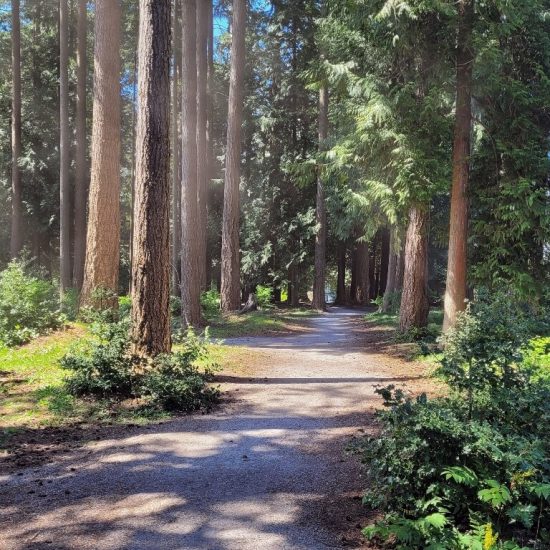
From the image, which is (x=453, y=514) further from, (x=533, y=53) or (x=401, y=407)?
(x=533, y=53)

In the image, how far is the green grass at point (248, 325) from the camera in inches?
586

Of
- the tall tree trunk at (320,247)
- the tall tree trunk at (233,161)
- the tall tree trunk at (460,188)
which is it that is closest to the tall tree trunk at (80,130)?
the tall tree trunk at (233,161)

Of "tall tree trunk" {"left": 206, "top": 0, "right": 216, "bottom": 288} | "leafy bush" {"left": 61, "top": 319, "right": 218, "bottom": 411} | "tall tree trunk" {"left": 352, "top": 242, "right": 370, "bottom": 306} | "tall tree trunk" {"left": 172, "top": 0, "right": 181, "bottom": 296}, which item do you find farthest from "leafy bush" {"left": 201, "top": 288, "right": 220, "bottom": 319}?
"tall tree trunk" {"left": 352, "top": 242, "right": 370, "bottom": 306}

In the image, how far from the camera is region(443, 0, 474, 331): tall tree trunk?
9.68 m

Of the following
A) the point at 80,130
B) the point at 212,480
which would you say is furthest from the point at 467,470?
the point at 80,130

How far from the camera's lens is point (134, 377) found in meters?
7.08

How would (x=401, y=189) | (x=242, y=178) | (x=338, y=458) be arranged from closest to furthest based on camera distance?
1. (x=338, y=458)
2. (x=401, y=189)
3. (x=242, y=178)

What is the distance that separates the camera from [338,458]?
502 cm

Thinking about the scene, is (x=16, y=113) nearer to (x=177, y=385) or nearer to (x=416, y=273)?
(x=416, y=273)

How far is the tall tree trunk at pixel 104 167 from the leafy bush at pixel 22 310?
0.83 meters

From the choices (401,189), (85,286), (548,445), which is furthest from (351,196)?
(548,445)

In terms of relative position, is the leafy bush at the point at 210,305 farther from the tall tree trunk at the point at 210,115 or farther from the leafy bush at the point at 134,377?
the leafy bush at the point at 134,377

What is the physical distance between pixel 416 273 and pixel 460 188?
9.85ft

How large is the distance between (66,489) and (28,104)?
2474 cm
